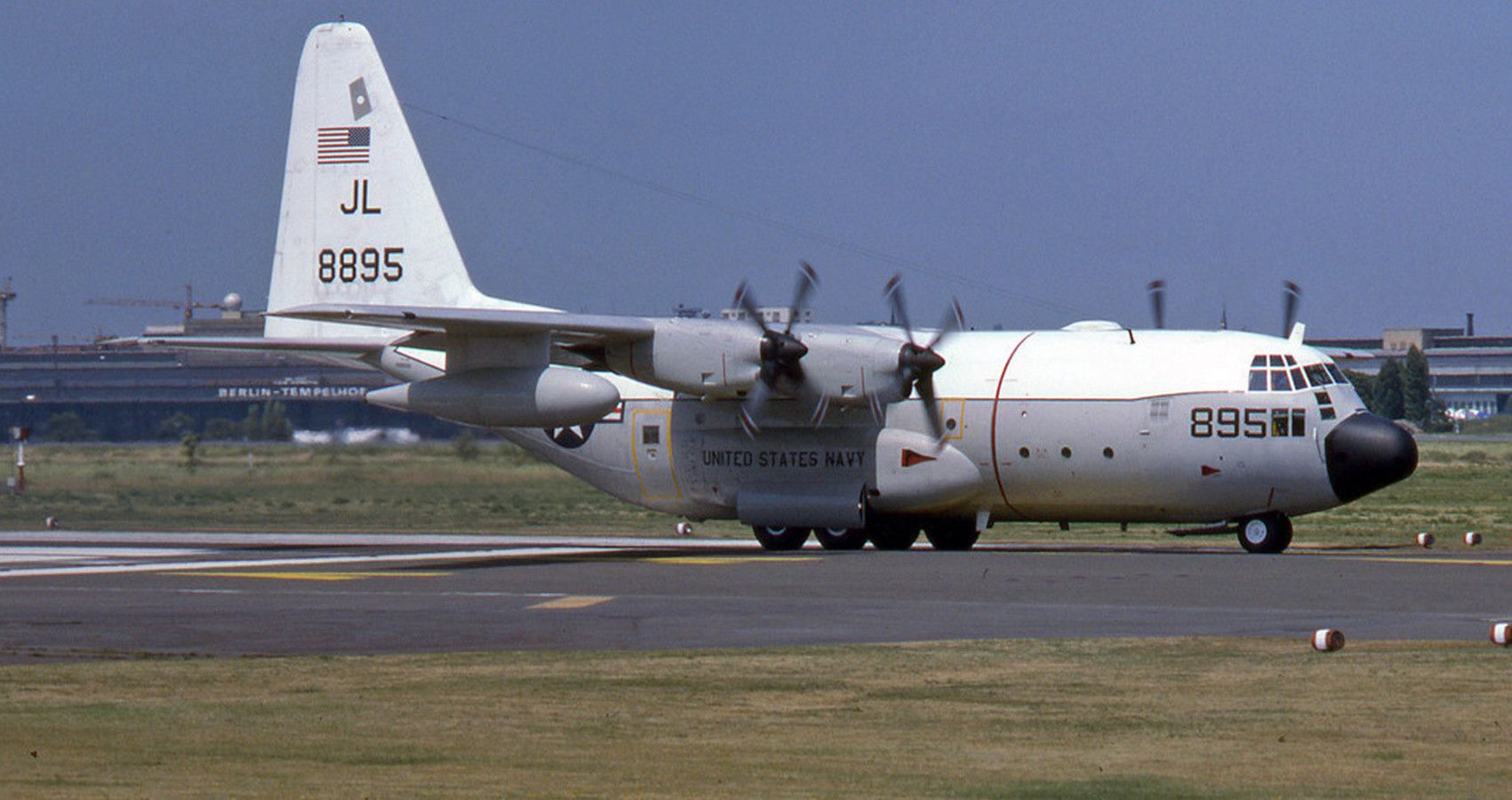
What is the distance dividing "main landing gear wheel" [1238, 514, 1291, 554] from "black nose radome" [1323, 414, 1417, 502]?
4.12ft

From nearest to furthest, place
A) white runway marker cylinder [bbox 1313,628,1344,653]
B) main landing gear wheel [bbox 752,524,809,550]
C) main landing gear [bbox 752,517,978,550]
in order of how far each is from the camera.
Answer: white runway marker cylinder [bbox 1313,628,1344,653]
main landing gear [bbox 752,517,978,550]
main landing gear wheel [bbox 752,524,809,550]

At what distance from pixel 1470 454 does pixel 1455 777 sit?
2940 inches

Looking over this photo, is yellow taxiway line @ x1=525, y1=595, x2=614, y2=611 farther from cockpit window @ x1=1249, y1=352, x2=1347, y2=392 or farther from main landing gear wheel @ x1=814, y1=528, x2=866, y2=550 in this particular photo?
cockpit window @ x1=1249, y1=352, x2=1347, y2=392

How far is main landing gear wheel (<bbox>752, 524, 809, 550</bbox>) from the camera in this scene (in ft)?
111

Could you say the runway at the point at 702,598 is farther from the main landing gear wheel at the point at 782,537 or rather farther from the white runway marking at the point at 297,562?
the main landing gear wheel at the point at 782,537

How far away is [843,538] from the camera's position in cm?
3366

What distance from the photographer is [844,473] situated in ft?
107

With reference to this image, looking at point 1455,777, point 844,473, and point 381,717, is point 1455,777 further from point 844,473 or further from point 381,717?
point 844,473

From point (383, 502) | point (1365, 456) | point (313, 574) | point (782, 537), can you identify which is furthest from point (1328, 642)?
point (383, 502)

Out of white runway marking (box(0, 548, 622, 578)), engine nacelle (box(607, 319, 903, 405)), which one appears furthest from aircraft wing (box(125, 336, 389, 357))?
engine nacelle (box(607, 319, 903, 405))

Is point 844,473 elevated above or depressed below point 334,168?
below

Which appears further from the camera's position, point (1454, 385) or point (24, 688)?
point (1454, 385)

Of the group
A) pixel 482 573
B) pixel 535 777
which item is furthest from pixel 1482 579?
pixel 535 777

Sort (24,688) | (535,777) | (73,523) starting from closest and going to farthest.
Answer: (535,777), (24,688), (73,523)
